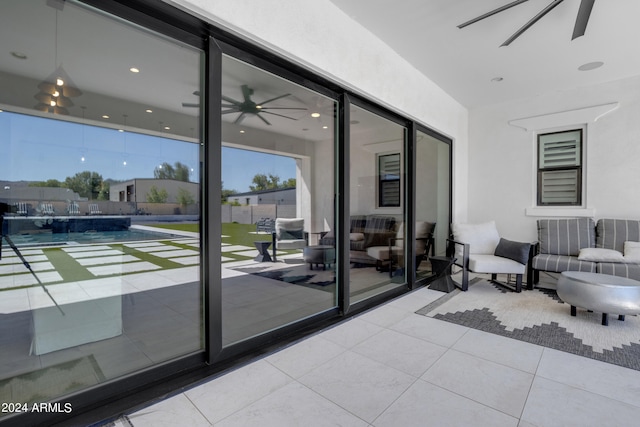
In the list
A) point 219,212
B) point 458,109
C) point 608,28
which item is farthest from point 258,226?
point 458,109

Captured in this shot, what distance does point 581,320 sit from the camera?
10.5 ft

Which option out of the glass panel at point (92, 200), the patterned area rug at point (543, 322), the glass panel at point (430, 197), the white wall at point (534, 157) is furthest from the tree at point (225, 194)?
the white wall at point (534, 157)

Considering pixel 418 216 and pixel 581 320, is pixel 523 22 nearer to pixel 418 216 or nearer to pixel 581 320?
pixel 418 216

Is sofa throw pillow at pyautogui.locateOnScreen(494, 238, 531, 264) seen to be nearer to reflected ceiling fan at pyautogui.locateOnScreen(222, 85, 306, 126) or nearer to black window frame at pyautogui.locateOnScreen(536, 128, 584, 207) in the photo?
black window frame at pyautogui.locateOnScreen(536, 128, 584, 207)

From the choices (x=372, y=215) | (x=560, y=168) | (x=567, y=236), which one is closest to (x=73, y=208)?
(x=372, y=215)

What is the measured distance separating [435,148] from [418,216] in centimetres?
137

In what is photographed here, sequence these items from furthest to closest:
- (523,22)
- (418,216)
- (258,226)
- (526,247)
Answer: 1. (418,216)
2. (526,247)
3. (523,22)
4. (258,226)

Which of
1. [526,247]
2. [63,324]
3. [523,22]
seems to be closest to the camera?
[63,324]

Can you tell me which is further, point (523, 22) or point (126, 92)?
point (523, 22)

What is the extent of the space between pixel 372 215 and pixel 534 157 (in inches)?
140

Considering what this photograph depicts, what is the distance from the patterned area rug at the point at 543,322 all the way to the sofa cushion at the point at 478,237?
876 millimetres

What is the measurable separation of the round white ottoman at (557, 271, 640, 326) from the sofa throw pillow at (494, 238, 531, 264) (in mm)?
958

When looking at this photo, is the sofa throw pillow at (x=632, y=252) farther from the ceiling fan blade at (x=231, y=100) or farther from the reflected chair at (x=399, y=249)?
the ceiling fan blade at (x=231, y=100)

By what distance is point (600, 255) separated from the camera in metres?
3.94
